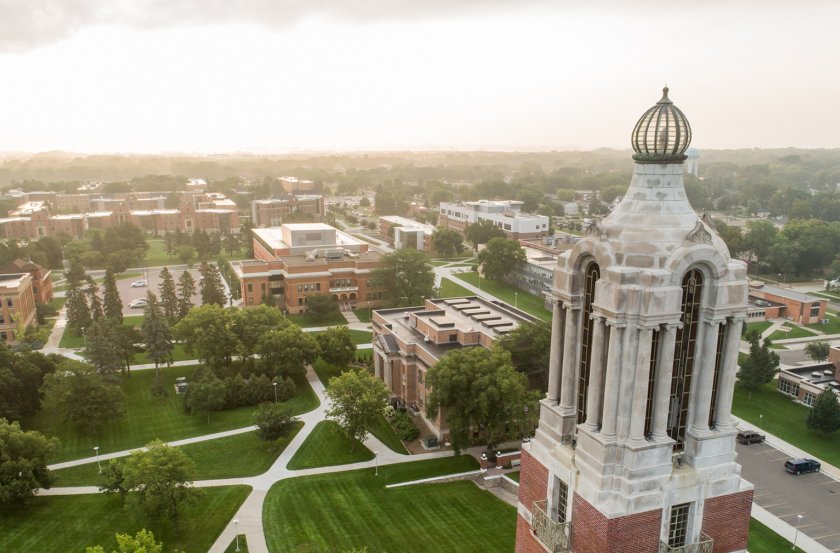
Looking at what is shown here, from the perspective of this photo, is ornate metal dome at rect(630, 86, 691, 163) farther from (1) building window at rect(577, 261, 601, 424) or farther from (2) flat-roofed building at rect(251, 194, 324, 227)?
(2) flat-roofed building at rect(251, 194, 324, 227)

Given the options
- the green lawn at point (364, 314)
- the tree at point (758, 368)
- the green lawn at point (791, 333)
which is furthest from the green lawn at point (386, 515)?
the green lawn at point (791, 333)

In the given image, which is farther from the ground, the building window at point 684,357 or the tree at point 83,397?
the building window at point 684,357

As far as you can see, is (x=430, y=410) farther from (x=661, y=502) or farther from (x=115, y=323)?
(x=115, y=323)

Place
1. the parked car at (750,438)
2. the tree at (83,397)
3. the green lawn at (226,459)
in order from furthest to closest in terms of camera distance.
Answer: the parked car at (750,438), the tree at (83,397), the green lawn at (226,459)

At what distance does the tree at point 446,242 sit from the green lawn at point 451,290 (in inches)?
852

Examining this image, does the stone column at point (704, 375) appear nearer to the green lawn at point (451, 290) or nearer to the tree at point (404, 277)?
the tree at point (404, 277)

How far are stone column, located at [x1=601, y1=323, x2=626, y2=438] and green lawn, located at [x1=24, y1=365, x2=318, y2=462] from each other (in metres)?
43.2

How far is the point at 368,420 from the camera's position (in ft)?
152

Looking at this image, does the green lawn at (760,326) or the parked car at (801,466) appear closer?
the parked car at (801,466)

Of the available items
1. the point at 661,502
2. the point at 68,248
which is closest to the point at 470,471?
the point at 661,502

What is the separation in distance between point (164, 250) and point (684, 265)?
137553mm

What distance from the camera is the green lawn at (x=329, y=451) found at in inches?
→ 1810

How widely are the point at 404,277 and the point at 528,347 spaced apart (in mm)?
39659

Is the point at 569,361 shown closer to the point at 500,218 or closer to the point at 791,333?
the point at 791,333
